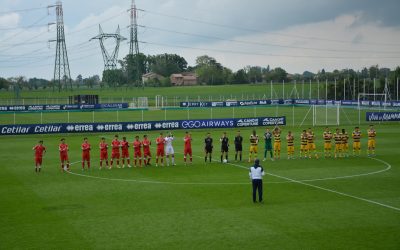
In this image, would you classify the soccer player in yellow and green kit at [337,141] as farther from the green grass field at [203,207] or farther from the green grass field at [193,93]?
the green grass field at [193,93]

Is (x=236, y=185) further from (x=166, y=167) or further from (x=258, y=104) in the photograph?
(x=258, y=104)

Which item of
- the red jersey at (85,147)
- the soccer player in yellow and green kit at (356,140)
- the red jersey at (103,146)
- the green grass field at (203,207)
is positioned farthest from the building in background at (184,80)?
the red jersey at (85,147)

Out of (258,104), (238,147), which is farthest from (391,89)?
(238,147)

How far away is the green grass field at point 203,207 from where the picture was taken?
16.8m

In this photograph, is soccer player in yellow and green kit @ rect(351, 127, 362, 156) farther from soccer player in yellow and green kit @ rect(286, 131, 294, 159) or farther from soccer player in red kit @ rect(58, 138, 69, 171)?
soccer player in red kit @ rect(58, 138, 69, 171)

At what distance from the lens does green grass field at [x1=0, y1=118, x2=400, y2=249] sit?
16.8 meters

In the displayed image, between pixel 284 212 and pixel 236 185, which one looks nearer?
pixel 284 212

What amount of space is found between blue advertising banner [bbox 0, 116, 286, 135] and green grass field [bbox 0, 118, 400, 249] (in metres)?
17.7

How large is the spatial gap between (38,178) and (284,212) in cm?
1451

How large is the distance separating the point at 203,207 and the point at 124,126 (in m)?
33.4

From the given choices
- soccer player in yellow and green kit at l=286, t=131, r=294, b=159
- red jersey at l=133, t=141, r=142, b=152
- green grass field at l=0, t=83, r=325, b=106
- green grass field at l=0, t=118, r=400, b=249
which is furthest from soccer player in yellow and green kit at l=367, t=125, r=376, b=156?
green grass field at l=0, t=83, r=325, b=106

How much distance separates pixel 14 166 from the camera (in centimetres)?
3381

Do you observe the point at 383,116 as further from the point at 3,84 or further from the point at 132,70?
the point at 3,84

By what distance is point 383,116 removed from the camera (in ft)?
206
